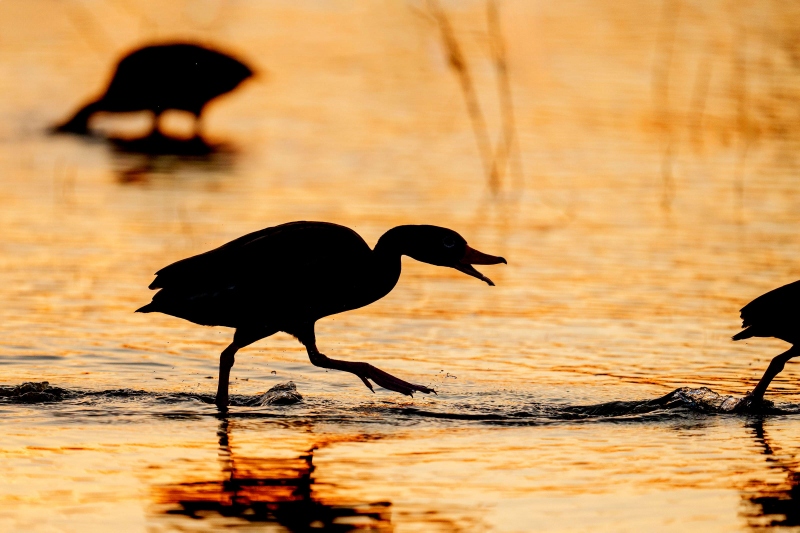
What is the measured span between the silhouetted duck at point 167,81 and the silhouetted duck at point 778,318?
12.4 meters

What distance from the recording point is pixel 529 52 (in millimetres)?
24031

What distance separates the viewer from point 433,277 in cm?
1242

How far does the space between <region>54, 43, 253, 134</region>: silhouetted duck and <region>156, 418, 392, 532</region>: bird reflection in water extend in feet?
45.2

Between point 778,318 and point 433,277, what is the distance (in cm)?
398

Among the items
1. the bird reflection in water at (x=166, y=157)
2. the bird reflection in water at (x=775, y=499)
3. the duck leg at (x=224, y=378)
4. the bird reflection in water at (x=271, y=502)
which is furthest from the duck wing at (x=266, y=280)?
the bird reflection in water at (x=166, y=157)

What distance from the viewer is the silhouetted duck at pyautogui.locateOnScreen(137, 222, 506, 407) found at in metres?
8.59

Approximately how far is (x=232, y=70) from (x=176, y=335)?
35.5ft

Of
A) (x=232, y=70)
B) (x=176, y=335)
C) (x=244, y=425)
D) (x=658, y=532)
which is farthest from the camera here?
(x=232, y=70)

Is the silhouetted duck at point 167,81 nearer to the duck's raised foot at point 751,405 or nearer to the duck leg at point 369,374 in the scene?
the duck leg at point 369,374

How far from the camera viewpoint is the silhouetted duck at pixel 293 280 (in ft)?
28.2

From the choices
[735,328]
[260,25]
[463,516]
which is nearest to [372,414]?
[463,516]

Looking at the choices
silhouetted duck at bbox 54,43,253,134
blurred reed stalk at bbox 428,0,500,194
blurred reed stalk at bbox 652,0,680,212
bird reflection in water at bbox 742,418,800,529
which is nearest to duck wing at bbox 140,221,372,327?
bird reflection in water at bbox 742,418,800,529

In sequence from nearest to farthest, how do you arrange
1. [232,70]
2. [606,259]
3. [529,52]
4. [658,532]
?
[658,532] → [606,259] → [232,70] → [529,52]

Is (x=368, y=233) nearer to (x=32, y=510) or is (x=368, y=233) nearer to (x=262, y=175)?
(x=262, y=175)
